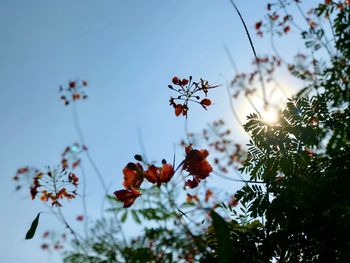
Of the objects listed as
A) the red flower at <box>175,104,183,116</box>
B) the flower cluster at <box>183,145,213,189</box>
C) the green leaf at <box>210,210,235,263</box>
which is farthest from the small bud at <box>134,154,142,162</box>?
the green leaf at <box>210,210,235,263</box>

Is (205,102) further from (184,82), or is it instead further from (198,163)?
(198,163)

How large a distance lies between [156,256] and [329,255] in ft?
3.44

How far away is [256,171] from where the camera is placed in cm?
241

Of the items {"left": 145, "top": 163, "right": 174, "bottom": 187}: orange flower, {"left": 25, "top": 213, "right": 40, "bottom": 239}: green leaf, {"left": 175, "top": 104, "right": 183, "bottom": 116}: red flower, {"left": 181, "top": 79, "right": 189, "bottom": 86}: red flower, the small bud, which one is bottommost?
{"left": 25, "top": 213, "right": 40, "bottom": 239}: green leaf

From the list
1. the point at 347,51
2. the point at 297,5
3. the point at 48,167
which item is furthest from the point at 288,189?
the point at 297,5

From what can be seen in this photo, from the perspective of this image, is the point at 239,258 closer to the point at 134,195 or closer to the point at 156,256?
the point at 156,256

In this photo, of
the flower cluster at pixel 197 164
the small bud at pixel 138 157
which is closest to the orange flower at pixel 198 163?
the flower cluster at pixel 197 164

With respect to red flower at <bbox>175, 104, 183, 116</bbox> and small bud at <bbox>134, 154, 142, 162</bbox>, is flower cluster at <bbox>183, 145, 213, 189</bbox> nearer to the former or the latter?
small bud at <bbox>134, 154, 142, 162</bbox>

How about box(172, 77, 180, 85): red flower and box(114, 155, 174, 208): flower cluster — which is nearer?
box(114, 155, 174, 208): flower cluster

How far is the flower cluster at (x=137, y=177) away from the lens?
2199mm

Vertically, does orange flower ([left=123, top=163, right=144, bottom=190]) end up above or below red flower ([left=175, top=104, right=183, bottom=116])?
below

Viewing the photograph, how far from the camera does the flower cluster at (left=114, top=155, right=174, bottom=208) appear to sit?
2199 mm

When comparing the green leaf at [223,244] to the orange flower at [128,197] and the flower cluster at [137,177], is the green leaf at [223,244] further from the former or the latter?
the orange flower at [128,197]

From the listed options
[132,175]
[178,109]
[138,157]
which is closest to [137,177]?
[132,175]
